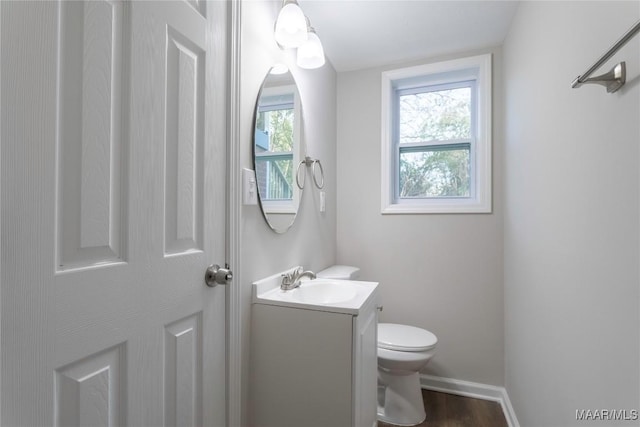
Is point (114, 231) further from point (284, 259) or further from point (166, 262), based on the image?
point (284, 259)

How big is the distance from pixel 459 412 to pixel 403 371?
0.50 meters

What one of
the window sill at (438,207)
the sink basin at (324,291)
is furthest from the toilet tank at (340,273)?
the window sill at (438,207)

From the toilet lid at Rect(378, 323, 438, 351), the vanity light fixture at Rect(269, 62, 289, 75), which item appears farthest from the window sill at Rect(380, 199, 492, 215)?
the vanity light fixture at Rect(269, 62, 289, 75)

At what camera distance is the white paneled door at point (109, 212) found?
55cm

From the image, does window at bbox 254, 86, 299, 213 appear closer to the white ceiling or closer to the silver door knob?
the silver door knob

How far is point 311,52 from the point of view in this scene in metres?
1.49

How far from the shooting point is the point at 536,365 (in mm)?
1354

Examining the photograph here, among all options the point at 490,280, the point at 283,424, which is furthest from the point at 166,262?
the point at 490,280

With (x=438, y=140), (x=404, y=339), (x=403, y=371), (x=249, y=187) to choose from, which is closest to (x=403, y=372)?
(x=403, y=371)

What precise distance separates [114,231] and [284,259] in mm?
892

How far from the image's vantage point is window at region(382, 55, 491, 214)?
207cm

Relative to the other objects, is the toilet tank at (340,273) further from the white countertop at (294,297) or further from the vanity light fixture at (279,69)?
the vanity light fixture at (279,69)

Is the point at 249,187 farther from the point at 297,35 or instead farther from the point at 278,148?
the point at 297,35

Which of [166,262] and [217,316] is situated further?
[217,316]
